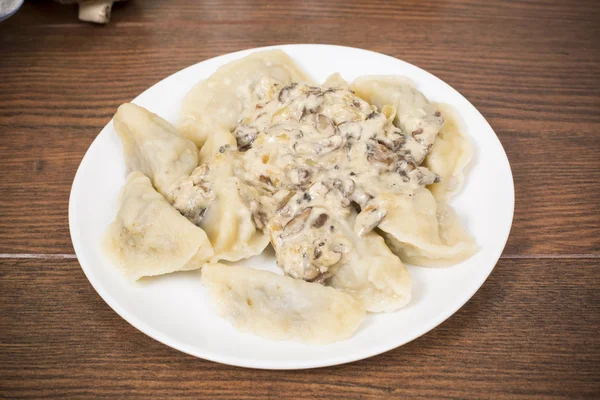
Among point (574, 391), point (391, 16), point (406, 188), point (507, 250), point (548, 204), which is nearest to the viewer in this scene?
point (574, 391)

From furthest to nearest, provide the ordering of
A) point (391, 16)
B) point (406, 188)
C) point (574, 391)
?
1. point (391, 16)
2. point (406, 188)
3. point (574, 391)

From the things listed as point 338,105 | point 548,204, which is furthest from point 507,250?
point 338,105

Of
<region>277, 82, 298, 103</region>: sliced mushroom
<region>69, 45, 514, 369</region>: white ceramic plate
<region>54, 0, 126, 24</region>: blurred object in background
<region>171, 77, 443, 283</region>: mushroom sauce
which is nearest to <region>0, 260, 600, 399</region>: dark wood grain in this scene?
<region>69, 45, 514, 369</region>: white ceramic plate

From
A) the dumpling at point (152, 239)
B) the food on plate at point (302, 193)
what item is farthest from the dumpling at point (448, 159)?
the dumpling at point (152, 239)

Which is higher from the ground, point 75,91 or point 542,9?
Result: point 542,9

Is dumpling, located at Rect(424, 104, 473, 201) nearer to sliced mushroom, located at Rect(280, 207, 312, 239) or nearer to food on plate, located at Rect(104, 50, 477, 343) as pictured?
food on plate, located at Rect(104, 50, 477, 343)

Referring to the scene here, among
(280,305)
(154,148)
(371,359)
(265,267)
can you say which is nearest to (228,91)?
(154,148)

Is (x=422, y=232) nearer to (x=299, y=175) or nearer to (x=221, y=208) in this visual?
(x=299, y=175)

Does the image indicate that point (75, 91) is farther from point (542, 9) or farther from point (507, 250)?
point (542, 9)
